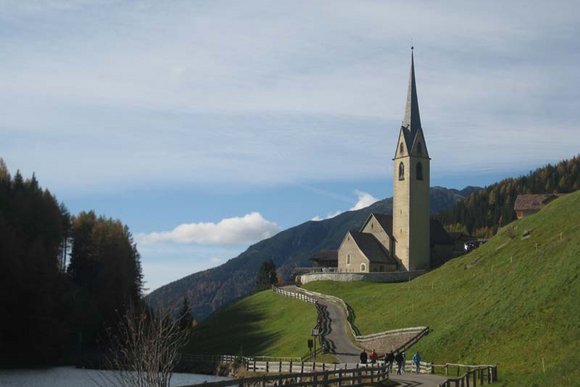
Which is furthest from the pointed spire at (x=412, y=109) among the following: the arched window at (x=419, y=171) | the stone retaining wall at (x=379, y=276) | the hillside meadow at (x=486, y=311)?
the hillside meadow at (x=486, y=311)

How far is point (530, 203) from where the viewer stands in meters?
122

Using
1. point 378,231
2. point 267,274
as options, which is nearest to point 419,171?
point 378,231

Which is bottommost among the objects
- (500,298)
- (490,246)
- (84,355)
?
(84,355)

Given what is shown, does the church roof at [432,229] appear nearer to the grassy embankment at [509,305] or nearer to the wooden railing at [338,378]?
the grassy embankment at [509,305]

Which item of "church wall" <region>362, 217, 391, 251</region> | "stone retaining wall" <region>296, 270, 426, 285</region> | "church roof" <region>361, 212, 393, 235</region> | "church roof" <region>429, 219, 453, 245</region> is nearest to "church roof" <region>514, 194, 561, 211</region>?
"church roof" <region>429, 219, 453, 245</region>

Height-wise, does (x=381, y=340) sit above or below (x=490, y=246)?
below

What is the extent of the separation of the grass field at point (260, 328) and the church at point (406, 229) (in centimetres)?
1371

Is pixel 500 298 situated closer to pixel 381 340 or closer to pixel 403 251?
pixel 381 340

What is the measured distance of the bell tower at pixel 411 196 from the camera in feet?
353

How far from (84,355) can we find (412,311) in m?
41.4

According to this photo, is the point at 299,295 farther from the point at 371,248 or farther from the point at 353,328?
the point at 353,328

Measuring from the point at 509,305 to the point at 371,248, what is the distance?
55684mm

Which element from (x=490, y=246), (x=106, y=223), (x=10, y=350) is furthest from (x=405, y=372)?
(x=106, y=223)

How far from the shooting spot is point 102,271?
10856 cm
